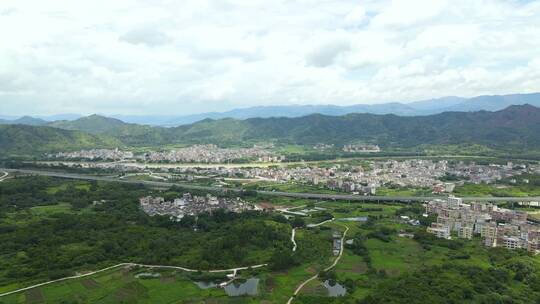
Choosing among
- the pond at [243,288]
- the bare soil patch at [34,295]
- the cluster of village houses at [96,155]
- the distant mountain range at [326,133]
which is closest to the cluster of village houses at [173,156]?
the cluster of village houses at [96,155]

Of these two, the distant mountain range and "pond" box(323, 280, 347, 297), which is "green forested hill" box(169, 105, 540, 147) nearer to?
the distant mountain range

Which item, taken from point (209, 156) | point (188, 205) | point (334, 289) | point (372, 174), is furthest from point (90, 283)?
point (209, 156)

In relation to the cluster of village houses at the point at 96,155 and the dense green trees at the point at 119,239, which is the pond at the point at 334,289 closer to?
the dense green trees at the point at 119,239

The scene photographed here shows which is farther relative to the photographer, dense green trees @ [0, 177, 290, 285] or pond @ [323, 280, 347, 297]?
dense green trees @ [0, 177, 290, 285]

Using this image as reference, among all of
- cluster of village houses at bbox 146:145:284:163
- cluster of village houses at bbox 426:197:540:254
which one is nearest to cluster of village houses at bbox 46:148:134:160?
cluster of village houses at bbox 146:145:284:163

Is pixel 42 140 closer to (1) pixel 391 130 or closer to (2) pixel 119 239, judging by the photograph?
(2) pixel 119 239

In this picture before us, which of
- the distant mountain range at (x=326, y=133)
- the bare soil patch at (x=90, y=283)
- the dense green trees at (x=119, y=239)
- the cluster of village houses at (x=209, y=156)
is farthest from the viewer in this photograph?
the distant mountain range at (x=326, y=133)

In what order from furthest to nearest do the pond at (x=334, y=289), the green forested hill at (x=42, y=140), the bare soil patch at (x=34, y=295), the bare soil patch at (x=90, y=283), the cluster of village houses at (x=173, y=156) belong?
the green forested hill at (x=42, y=140)
the cluster of village houses at (x=173, y=156)
the bare soil patch at (x=90, y=283)
the pond at (x=334, y=289)
the bare soil patch at (x=34, y=295)
